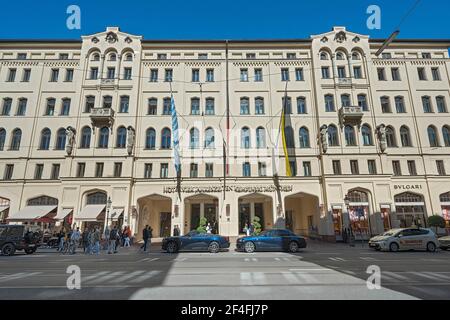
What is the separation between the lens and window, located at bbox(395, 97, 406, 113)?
3000 centimetres

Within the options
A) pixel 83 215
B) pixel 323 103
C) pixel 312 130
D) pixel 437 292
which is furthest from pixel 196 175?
pixel 437 292

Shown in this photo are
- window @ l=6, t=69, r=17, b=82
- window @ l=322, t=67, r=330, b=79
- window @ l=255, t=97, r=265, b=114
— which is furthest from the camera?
window @ l=322, t=67, r=330, b=79

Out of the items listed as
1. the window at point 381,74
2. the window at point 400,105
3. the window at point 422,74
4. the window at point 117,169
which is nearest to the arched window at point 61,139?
the window at point 117,169

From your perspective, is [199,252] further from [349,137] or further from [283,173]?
[349,137]

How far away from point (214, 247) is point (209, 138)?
13867mm

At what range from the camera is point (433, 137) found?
2920 cm

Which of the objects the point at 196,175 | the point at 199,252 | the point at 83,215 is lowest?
the point at 199,252

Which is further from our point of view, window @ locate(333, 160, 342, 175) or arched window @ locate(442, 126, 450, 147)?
arched window @ locate(442, 126, 450, 147)

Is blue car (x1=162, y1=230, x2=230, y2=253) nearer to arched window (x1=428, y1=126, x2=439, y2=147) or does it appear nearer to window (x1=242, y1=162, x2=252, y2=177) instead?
window (x1=242, y1=162, x2=252, y2=177)

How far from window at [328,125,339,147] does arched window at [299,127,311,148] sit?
7.73 ft

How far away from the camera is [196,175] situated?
27938 millimetres

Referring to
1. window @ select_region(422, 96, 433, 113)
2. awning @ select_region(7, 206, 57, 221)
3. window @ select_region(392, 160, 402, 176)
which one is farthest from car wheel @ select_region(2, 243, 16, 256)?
window @ select_region(422, 96, 433, 113)
